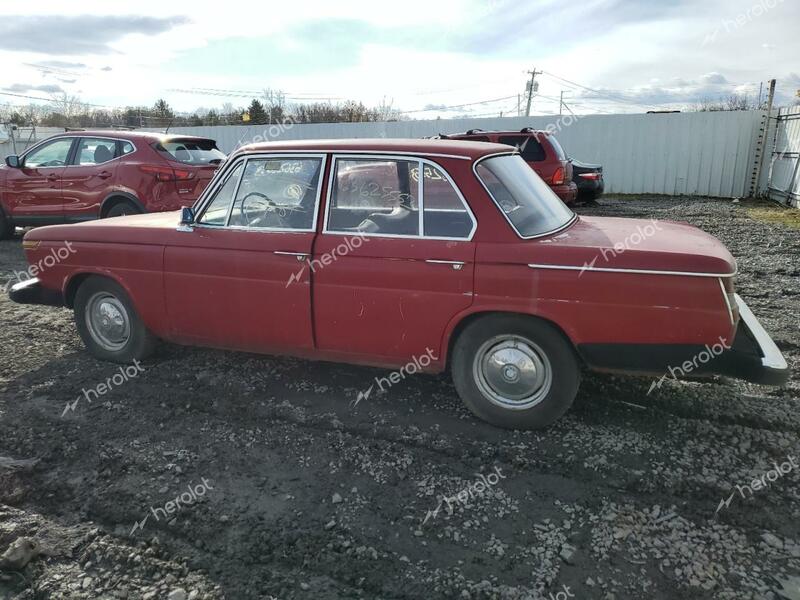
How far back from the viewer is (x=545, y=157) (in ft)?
36.5

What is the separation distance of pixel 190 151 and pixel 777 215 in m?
11.3

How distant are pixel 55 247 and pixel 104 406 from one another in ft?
4.89

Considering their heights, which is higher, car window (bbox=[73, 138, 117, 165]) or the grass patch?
car window (bbox=[73, 138, 117, 165])

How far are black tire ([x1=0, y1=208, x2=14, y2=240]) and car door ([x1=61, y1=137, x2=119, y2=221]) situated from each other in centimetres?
174

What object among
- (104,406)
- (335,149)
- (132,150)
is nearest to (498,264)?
(335,149)

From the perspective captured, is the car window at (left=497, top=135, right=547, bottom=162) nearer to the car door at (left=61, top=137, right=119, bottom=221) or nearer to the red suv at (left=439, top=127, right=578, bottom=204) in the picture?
the red suv at (left=439, top=127, right=578, bottom=204)

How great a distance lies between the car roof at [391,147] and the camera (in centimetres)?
376

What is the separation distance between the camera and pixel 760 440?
345 cm

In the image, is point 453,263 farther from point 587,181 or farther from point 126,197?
point 587,181

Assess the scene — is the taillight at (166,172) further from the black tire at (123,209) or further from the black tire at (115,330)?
the black tire at (115,330)

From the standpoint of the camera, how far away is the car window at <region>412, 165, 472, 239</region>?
3590 mm

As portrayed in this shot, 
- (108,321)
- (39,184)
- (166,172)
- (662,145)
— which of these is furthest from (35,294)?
(662,145)

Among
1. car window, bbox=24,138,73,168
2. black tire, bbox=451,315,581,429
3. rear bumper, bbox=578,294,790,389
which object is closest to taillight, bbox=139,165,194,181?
car window, bbox=24,138,73,168

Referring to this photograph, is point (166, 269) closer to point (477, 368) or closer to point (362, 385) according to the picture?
point (362, 385)
